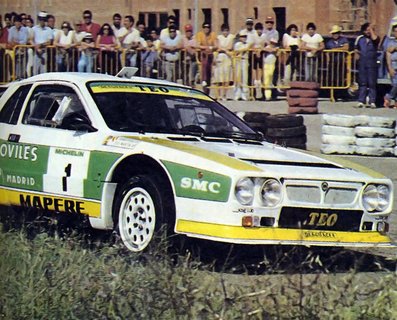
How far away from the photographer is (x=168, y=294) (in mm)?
6367

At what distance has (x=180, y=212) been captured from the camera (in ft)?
27.8

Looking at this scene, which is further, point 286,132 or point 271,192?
point 286,132

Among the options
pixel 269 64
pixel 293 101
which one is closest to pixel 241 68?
pixel 269 64

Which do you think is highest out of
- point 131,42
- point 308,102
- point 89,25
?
point 89,25

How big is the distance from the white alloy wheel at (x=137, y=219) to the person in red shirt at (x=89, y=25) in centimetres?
473

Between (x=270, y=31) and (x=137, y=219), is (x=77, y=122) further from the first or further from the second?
(x=270, y=31)

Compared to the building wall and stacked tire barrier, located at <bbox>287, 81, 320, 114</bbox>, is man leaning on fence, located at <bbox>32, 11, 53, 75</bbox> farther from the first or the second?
stacked tire barrier, located at <bbox>287, 81, 320, 114</bbox>

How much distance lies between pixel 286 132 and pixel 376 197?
6405 millimetres

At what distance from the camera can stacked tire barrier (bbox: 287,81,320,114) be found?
20609mm

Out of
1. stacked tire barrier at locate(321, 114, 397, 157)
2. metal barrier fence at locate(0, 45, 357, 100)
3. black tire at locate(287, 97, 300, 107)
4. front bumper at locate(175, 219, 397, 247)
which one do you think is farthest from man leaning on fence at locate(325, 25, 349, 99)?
front bumper at locate(175, 219, 397, 247)

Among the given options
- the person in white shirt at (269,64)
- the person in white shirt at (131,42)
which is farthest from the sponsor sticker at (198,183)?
the person in white shirt at (269,64)

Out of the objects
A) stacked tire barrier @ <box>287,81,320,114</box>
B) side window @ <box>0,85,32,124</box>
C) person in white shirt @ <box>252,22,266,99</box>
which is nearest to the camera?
side window @ <box>0,85,32,124</box>

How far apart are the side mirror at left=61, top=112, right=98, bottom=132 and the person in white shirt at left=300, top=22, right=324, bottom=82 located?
12.6 m

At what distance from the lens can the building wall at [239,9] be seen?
511 inches
